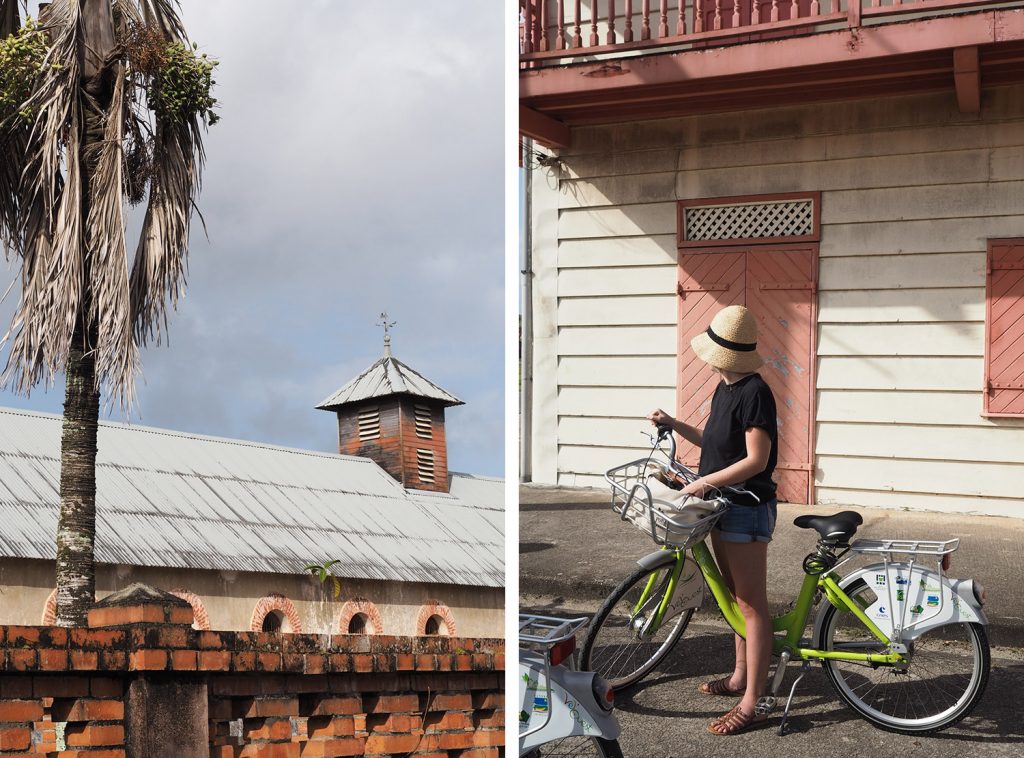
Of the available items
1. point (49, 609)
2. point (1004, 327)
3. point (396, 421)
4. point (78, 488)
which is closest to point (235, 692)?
point (1004, 327)

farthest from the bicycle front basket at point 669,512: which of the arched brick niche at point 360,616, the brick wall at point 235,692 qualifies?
the arched brick niche at point 360,616

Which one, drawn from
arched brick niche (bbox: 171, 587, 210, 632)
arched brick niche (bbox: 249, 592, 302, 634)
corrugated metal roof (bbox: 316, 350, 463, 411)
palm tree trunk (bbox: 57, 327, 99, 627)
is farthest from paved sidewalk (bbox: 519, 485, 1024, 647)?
corrugated metal roof (bbox: 316, 350, 463, 411)

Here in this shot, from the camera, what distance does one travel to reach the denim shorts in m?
2.46

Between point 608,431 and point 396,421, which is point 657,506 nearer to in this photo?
point 608,431

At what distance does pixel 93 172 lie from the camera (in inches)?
246

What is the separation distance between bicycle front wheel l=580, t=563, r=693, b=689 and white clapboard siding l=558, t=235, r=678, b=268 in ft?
2.18

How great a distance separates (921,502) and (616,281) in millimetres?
811

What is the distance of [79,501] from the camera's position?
7.36 meters

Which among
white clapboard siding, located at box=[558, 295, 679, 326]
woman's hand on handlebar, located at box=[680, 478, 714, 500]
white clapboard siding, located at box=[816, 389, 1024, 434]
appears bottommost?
woman's hand on handlebar, located at box=[680, 478, 714, 500]

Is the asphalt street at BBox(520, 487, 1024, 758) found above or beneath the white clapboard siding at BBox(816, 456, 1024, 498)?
beneath

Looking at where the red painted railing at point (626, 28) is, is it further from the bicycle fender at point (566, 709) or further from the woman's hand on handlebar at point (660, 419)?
the bicycle fender at point (566, 709)

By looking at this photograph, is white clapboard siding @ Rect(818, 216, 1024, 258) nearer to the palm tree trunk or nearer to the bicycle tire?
the bicycle tire

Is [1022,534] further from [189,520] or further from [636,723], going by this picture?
[189,520]

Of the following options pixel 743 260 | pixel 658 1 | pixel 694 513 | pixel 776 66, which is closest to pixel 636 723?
pixel 694 513
